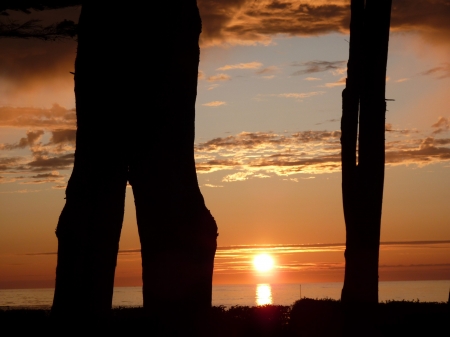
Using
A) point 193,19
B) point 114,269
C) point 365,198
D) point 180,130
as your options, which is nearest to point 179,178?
point 180,130

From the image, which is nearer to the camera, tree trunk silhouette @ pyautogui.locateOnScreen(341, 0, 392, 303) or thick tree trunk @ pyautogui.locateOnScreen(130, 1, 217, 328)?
thick tree trunk @ pyautogui.locateOnScreen(130, 1, 217, 328)

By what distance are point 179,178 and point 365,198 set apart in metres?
5.26

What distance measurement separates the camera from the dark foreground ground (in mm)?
7562

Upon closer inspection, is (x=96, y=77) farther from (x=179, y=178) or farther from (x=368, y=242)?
(x=368, y=242)

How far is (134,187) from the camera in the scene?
837 cm

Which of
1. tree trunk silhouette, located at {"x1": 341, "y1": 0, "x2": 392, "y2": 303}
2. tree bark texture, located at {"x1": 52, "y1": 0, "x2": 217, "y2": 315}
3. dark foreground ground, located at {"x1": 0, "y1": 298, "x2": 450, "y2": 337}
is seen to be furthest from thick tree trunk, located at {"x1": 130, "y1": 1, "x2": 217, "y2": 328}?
tree trunk silhouette, located at {"x1": 341, "y1": 0, "x2": 392, "y2": 303}

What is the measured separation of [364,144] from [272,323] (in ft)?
15.8

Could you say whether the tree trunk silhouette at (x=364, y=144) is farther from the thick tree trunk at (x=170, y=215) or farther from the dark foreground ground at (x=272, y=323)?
the thick tree trunk at (x=170, y=215)

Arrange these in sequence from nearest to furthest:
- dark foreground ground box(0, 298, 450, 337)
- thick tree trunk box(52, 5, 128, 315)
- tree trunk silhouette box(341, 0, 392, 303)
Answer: dark foreground ground box(0, 298, 450, 337) → thick tree trunk box(52, 5, 128, 315) → tree trunk silhouette box(341, 0, 392, 303)

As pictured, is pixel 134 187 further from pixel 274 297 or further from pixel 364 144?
pixel 274 297

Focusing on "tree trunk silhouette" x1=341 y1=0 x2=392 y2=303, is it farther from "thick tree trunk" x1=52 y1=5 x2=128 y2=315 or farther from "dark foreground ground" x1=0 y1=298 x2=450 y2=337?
"thick tree trunk" x1=52 y1=5 x2=128 y2=315

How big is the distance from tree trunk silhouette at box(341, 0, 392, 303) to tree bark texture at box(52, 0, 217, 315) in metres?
4.74

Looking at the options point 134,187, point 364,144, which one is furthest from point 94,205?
point 364,144

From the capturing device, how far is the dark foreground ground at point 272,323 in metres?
7.56
